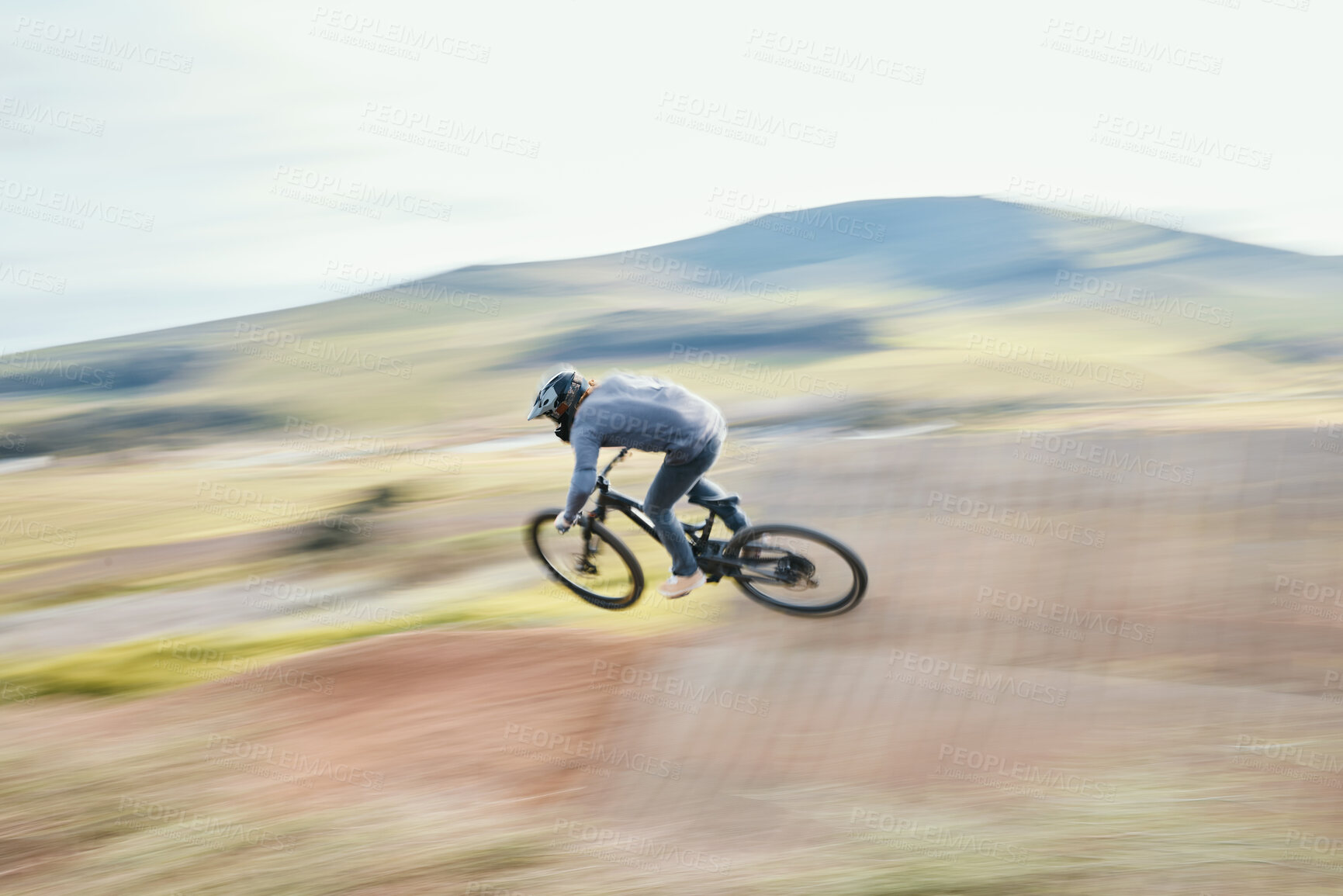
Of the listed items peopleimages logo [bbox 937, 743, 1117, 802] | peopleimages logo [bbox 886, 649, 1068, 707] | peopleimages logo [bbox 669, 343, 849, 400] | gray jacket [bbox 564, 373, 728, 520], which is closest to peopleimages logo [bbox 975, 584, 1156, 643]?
peopleimages logo [bbox 886, 649, 1068, 707]

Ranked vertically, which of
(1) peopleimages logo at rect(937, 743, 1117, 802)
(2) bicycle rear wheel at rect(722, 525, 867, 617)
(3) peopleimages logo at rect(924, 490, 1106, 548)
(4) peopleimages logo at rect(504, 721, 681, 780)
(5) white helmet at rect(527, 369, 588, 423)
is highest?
(5) white helmet at rect(527, 369, 588, 423)

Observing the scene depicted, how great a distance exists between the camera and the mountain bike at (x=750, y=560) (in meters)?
4.66

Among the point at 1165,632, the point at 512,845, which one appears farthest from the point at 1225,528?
the point at 512,845

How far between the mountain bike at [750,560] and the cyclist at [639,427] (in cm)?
24

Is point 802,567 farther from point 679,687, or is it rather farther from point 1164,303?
point 1164,303

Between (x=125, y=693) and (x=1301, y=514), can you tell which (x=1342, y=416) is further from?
(x=125, y=693)

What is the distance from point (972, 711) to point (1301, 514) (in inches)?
129

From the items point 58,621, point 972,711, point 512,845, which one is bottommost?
point 58,621

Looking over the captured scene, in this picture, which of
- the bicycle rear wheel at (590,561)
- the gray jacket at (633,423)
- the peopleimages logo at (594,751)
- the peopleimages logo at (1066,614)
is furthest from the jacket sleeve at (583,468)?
the peopleimages logo at (1066,614)

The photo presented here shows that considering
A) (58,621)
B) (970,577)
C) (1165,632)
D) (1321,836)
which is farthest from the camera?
(58,621)

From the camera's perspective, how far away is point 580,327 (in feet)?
65.8

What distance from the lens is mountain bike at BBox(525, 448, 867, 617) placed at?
15.3 feet

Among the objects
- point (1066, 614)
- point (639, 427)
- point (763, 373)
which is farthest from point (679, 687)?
point (763, 373)

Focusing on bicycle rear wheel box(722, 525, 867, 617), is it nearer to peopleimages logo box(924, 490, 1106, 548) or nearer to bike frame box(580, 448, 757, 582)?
bike frame box(580, 448, 757, 582)
